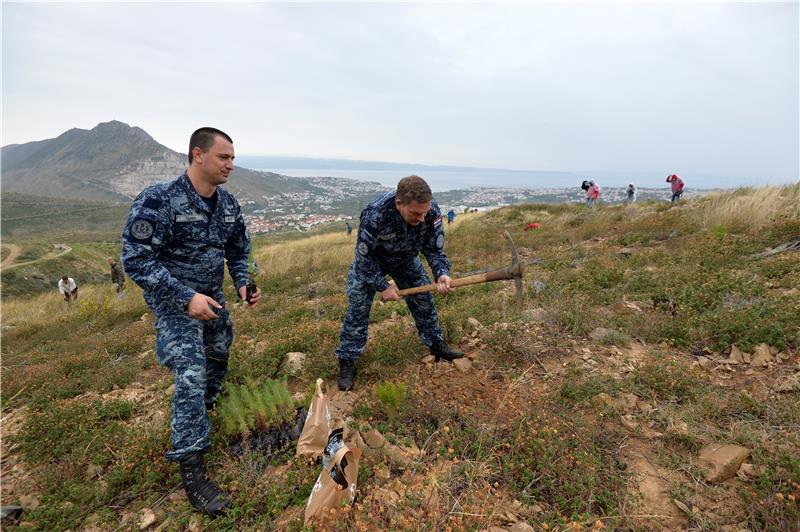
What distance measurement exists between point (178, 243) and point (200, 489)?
1703mm

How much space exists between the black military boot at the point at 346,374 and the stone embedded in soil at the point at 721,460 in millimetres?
2828

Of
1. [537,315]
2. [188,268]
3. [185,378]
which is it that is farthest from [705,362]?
[188,268]

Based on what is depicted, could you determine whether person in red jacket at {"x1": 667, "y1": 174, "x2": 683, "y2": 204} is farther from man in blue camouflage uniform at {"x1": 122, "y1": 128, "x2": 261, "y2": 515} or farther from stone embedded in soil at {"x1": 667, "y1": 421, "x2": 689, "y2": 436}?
man in blue camouflage uniform at {"x1": 122, "y1": 128, "x2": 261, "y2": 515}

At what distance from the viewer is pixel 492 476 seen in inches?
94.3

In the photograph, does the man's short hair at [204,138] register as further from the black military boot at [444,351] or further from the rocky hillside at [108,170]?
the rocky hillside at [108,170]

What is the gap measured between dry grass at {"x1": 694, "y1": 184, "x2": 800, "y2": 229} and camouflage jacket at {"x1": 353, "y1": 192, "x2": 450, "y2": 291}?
21.4 ft

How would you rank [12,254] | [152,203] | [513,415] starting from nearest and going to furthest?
[152,203], [513,415], [12,254]

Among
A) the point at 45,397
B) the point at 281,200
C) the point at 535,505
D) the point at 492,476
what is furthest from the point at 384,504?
the point at 281,200

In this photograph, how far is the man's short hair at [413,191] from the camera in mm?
2879

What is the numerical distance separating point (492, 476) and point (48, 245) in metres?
58.4

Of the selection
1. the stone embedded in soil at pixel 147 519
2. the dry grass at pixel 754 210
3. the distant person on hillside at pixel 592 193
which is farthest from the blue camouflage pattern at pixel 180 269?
the distant person on hillside at pixel 592 193

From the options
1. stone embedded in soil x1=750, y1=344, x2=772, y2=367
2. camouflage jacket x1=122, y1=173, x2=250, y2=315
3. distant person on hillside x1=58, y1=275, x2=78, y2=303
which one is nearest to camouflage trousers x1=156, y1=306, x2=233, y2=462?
camouflage jacket x1=122, y1=173, x2=250, y2=315

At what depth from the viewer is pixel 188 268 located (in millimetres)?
2664

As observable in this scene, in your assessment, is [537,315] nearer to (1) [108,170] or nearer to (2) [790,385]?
(2) [790,385]
